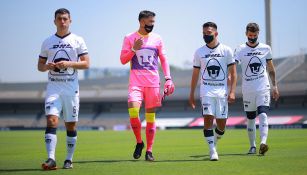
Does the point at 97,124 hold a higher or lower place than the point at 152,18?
lower

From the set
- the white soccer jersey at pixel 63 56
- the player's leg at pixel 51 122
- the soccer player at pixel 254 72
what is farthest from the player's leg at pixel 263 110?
the player's leg at pixel 51 122

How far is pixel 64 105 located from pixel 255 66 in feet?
16.1

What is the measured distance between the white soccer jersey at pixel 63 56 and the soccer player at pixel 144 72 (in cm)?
178

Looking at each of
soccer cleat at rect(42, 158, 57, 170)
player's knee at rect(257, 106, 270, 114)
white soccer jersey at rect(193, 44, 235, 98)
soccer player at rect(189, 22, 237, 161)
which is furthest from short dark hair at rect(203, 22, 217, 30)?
soccer cleat at rect(42, 158, 57, 170)

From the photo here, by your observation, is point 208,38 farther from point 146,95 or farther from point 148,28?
point 146,95

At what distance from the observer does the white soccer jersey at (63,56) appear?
9.75m

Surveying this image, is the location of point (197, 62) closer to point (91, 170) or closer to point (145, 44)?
point (145, 44)

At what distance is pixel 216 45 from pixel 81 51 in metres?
3.00

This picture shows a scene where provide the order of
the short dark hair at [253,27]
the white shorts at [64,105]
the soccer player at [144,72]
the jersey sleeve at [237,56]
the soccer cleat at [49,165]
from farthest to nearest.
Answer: the jersey sleeve at [237,56] < the short dark hair at [253,27] < the soccer player at [144,72] < the white shorts at [64,105] < the soccer cleat at [49,165]

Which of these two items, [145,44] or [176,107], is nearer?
[145,44]

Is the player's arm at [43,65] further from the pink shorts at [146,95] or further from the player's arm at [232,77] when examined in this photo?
the player's arm at [232,77]

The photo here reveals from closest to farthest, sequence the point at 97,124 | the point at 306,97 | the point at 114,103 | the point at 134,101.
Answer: the point at 134,101 < the point at 306,97 < the point at 97,124 < the point at 114,103

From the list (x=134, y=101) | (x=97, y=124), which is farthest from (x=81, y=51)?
(x=97, y=124)

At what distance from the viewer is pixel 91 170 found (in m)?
9.25
